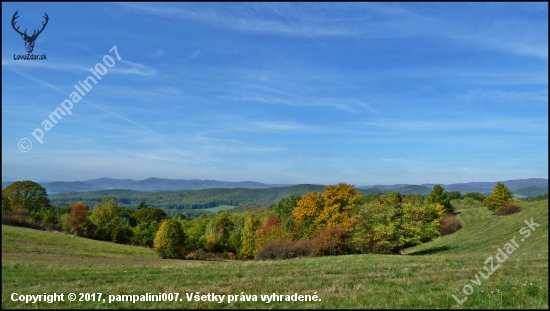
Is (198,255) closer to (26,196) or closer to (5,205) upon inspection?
(26,196)

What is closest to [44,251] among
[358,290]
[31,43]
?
[31,43]

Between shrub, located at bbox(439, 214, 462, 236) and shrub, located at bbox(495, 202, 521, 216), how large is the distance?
7.88 metres

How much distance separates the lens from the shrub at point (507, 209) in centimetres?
5926

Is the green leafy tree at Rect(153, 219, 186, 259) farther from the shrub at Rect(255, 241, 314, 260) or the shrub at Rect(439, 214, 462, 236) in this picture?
the shrub at Rect(439, 214, 462, 236)

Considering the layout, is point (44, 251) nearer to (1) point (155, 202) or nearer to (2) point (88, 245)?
(2) point (88, 245)

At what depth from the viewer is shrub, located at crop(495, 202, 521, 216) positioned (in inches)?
2333

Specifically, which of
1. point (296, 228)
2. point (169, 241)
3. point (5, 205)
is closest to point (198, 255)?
point (169, 241)

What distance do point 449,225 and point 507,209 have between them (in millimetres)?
12353

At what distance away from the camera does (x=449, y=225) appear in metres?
71.6

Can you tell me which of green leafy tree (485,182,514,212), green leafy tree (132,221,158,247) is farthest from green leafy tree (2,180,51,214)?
green leafy tree (485,182,514,212)

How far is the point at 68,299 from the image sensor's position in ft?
28.6

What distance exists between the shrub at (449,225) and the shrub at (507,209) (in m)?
→ 7.88

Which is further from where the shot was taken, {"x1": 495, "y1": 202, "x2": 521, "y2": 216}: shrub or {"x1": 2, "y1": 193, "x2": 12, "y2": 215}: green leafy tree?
{"x1": 495, "y1": 202, "x2": 521, "y2": 216}: shrub

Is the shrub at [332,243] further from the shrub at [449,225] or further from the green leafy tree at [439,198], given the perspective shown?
the green leafy tree at [439,198]
